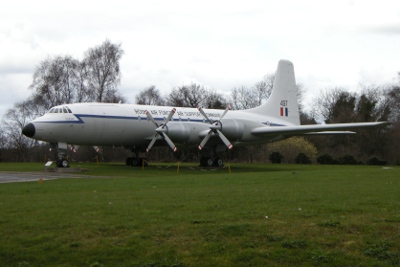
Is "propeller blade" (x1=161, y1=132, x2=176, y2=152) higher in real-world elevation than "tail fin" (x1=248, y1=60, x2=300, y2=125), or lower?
lower

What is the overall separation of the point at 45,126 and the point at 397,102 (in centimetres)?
5374

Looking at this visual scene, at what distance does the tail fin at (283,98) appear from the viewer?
45.9 m

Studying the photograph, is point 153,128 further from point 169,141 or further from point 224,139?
point 224,139

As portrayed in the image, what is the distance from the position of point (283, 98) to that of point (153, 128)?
45.1 ft

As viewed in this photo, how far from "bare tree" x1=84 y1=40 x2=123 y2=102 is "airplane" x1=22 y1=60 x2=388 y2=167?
2216cm

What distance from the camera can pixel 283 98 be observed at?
4647 centimetres

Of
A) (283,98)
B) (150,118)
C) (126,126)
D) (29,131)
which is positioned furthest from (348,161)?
(29,131)

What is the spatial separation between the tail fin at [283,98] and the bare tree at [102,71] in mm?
22181

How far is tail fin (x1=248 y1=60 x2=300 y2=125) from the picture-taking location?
4594cm

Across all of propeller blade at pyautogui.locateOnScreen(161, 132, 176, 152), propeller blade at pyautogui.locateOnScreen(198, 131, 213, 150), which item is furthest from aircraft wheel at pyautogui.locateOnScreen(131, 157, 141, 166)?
propeller blade at pyautogui.locateOnScreen(198, 131, 213, 150)

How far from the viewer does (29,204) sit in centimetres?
1306

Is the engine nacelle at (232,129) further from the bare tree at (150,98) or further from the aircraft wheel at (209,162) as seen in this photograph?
the bare tree at (150,98)

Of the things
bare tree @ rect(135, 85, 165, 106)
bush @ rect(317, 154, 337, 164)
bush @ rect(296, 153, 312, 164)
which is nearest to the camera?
bush @ rect(317, 154, 337, 164)

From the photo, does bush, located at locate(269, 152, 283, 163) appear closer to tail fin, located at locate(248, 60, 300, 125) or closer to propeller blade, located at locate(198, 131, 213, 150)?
tail fin, located at locate(248, 60, 300, 125)
